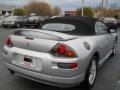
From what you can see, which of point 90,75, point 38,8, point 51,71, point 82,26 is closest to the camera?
point 51,71

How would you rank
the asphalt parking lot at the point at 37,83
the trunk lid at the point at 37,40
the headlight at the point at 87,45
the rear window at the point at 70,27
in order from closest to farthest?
the trunk lid at the point at 37,40 → the headlight at the point at 87,45 → the asphalt parking lot at the point at 37,83 → the rear window at the point at 70,27

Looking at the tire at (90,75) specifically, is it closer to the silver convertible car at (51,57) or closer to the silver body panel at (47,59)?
the silver convertible car at (51,57)

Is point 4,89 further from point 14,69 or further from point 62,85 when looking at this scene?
point 62,85

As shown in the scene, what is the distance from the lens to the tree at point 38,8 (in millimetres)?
89812

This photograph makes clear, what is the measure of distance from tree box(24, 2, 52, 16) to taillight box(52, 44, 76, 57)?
86399 mm

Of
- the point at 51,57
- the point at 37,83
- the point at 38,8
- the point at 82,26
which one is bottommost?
the point at 38,8

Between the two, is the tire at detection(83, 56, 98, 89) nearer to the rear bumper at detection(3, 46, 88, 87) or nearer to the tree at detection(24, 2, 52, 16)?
the rear bumper at detection(3, 46, 88, 87)

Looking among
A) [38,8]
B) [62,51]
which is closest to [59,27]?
[62,51]

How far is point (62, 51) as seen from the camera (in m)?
3.89

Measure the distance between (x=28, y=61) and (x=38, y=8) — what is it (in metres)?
89.3

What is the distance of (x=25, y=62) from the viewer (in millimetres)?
4098

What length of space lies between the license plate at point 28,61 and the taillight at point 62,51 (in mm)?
437

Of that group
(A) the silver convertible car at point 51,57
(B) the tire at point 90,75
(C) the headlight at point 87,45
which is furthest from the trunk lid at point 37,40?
(B) the tire at point 90,75

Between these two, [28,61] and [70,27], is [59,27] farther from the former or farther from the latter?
[28,61]
